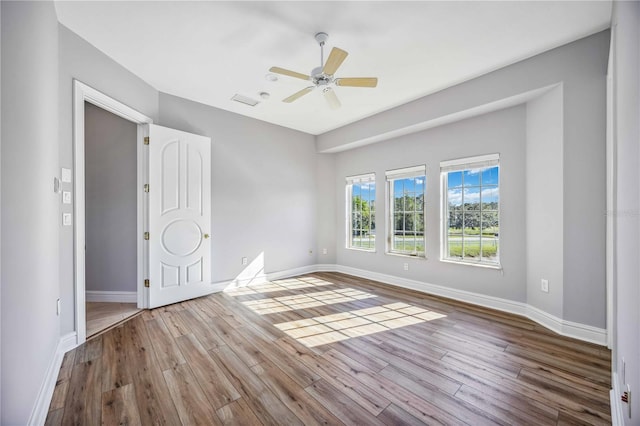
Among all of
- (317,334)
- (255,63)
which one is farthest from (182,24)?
(317,334)

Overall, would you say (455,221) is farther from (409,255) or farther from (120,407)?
(120,407)

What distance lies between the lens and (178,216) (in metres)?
3.65

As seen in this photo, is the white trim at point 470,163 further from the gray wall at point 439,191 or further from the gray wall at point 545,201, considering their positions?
the gray wall at point 545,201

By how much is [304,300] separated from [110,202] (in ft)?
10.0

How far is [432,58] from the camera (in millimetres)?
2828

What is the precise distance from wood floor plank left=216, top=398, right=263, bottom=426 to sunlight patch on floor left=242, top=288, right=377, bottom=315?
62.2 inches

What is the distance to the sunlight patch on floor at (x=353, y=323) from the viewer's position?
2.69 meters

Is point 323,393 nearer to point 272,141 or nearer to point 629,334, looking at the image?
point 629,334

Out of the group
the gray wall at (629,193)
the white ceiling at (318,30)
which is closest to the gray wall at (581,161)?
the white ceiling at (318,30)

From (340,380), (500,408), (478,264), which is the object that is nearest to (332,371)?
(340,380)

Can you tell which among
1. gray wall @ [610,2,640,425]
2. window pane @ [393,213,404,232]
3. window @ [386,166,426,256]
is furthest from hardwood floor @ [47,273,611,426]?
window pane @ [393,213,404,232]

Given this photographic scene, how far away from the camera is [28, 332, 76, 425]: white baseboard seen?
1.54m

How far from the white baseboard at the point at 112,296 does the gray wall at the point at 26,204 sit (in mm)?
1664

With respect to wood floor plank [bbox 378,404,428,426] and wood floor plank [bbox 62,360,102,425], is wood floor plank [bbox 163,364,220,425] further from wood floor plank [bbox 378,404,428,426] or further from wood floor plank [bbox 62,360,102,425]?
wood floor plank [bbox 378,404,428,426]
